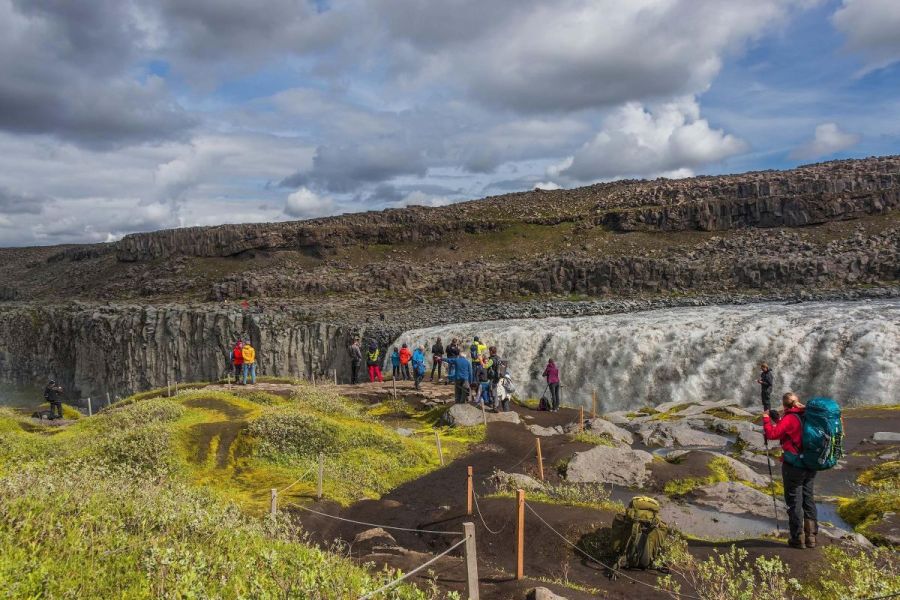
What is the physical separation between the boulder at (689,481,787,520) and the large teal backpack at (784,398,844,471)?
4.22 m

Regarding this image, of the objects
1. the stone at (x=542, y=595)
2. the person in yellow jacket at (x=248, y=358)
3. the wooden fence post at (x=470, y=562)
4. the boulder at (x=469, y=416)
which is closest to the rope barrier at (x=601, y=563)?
the stone at (x=542, y=595)

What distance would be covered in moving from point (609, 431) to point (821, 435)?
11.9 metres

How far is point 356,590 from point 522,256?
83471 mm

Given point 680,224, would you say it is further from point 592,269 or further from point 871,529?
point 871,529

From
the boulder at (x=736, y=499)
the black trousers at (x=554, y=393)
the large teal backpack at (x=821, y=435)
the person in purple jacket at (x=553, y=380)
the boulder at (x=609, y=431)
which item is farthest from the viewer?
the black trousers at (x=554, y=393)

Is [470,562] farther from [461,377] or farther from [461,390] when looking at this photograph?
[461,390]

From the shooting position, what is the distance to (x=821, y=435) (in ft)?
30.0

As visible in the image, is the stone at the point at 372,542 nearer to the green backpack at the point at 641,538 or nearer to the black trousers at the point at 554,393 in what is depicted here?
the green backpack at the point at 641,538

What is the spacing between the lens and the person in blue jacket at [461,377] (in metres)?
23.7

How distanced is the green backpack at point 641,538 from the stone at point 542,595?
91.4 inches

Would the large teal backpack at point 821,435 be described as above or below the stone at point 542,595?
above

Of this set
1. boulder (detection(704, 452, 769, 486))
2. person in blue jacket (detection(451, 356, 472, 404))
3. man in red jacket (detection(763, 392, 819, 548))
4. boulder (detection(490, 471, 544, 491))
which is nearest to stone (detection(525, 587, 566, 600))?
man in red jacket (detection(763, 392, 819, 548))

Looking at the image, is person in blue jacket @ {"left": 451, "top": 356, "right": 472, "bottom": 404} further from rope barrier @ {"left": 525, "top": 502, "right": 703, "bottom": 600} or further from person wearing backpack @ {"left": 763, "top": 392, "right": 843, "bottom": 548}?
person wearing backpack @ {"left": 763, "top": 392, "right": 843, "bottom": 548}

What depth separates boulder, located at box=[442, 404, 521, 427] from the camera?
866 inches
